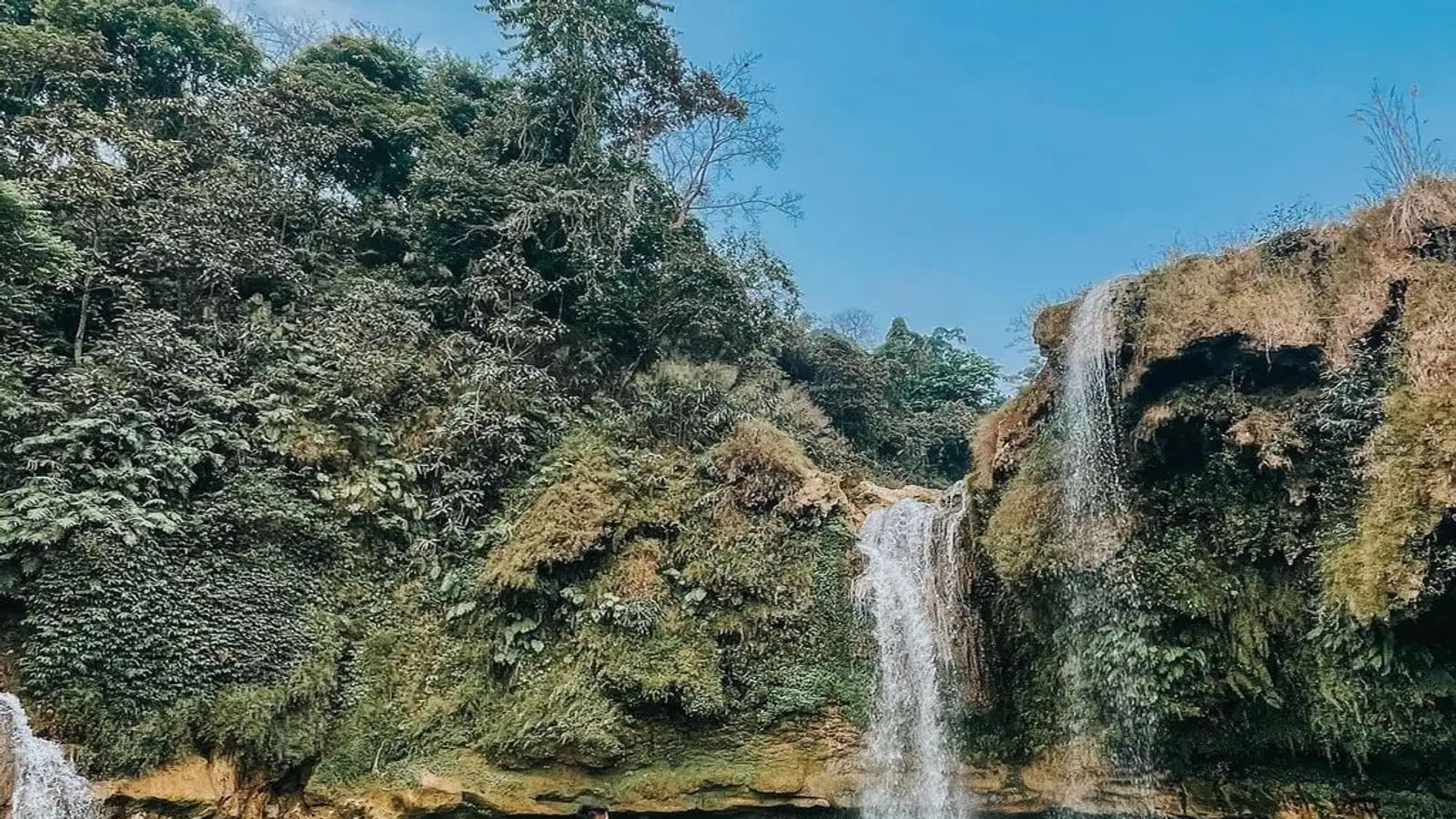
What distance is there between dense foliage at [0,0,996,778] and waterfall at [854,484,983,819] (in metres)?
0.49

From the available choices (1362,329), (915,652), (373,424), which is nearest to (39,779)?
(373,424)

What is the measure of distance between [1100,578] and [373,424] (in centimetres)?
972

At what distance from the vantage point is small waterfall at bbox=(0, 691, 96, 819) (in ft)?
23.5

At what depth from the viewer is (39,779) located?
728 centimetres

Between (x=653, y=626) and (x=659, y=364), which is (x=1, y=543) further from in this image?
(x=659, y=364)

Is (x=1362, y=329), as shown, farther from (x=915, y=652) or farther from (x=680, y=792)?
(x=680, y=792)

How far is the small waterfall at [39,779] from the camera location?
23.5 ft

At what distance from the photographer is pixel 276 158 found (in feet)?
48.1

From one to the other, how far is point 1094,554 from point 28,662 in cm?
1112

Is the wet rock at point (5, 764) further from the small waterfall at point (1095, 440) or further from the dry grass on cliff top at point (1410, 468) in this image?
the dry grass on cliff top at point (1410, 468)

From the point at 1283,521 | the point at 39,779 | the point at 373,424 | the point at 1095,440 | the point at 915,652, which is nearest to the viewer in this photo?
the point at 39,779

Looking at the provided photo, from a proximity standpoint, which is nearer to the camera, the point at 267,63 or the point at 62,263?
the point at 62,263

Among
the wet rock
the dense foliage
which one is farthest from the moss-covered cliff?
the wet rock

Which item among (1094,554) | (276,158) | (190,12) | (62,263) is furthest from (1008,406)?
(190,12)
